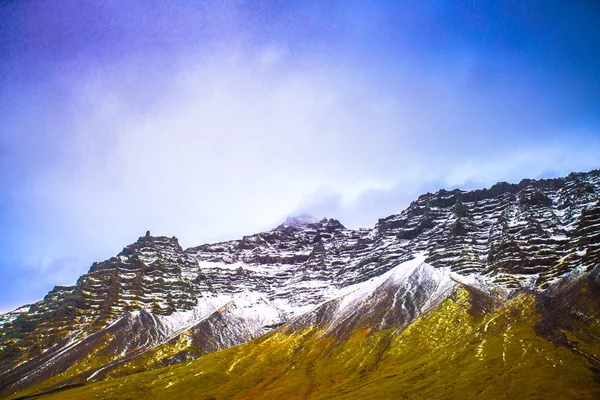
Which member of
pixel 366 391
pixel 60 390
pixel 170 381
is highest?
pixel 60 390

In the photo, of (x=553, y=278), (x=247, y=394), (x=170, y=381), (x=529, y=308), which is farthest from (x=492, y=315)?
(x=170, y=381)

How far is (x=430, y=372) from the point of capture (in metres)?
136

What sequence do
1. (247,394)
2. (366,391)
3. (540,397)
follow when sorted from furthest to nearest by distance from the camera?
1. (247,394)
2. (366,391)
3. (540,397)

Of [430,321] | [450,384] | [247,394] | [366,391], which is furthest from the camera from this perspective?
[430,321]

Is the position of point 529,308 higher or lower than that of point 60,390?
lower

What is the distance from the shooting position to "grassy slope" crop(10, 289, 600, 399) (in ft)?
371

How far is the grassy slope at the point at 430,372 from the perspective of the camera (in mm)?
113188

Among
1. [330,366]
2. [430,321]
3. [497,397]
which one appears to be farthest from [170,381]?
[497,397]

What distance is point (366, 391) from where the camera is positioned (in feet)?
440

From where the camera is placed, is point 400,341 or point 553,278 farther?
point 553,278

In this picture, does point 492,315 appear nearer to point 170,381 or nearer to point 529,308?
point 529,308

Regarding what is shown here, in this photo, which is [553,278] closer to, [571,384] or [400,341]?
[400,341]

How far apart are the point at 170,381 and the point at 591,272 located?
694 feet

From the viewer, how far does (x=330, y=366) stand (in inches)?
7254
